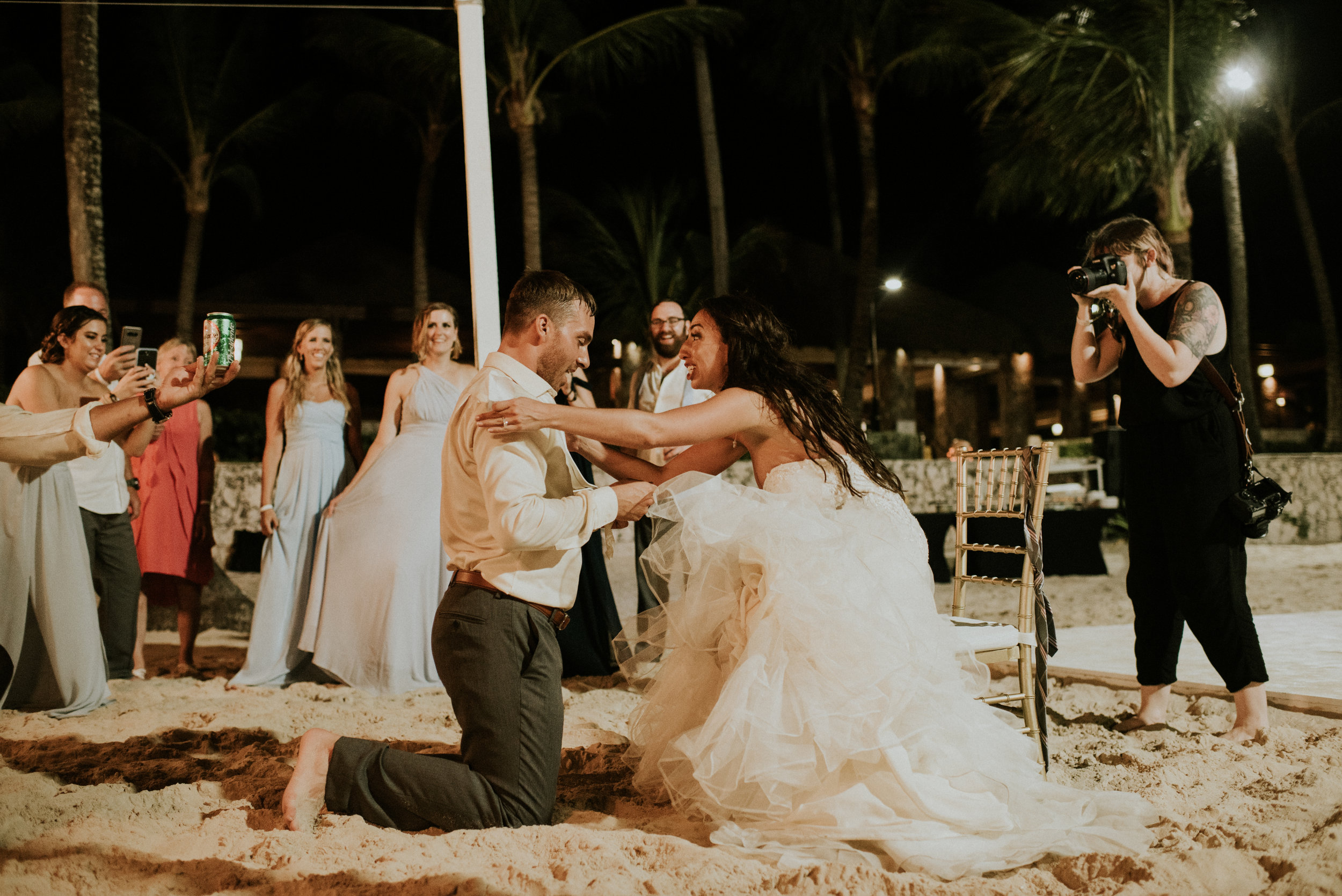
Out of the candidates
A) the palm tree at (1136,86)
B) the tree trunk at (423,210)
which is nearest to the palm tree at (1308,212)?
the palm tree at (1136,86)

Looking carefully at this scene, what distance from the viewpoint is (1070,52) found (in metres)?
10.8

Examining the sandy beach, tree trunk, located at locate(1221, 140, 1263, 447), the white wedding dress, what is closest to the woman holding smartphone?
the sandy beach

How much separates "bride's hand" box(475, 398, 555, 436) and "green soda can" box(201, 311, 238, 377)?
2.98ft

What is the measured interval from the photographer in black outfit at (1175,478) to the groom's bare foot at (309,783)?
3.04 meters

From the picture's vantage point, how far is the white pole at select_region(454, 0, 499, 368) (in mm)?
3520

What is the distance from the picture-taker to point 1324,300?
58.9ft

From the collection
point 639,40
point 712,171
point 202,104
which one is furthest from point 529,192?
point 202,104

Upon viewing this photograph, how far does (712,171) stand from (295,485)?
12307 millimetres

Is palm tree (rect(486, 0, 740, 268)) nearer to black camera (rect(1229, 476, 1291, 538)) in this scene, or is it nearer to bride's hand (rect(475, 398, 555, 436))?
black camera (rect(1229, 476, 1291, 538))

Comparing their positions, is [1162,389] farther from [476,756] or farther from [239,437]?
[239,437]

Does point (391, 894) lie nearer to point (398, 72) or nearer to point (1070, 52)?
point (1070, 52)

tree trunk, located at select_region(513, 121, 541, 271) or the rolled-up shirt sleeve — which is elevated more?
tree trunk, located at select_region(513, 121, 541, 271)

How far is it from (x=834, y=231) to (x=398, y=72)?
1226cm

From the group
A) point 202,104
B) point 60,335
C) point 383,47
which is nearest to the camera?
Result: point 60,335
